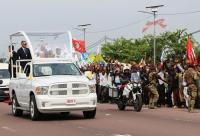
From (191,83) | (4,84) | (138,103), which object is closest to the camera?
(191,83)

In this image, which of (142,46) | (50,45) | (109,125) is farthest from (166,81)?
(142,46)

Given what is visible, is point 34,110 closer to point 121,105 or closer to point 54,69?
point 54,69

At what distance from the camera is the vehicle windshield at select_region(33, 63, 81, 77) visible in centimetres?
1837

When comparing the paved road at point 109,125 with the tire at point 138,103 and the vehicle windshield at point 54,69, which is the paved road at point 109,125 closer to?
the tire at point 138,103

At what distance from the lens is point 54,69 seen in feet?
60.7

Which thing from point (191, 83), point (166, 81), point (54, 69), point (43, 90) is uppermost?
point (54, 69)

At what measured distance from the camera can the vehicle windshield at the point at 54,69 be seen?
60.3ft

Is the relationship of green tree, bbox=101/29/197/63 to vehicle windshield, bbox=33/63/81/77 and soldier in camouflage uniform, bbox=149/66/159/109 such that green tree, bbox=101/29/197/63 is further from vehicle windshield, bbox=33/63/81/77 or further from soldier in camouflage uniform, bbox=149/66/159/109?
vehicle windshield, bbox=33/63/81/77

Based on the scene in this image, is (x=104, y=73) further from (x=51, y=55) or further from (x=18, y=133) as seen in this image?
(x=18, y=133)

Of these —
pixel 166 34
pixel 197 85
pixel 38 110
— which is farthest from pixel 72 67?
pixel 166 34

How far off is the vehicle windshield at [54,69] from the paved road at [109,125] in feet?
4.86

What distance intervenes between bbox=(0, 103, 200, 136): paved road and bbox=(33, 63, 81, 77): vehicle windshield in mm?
1481

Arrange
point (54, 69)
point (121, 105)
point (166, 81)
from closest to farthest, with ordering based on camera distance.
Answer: point (54, 69), point (121, 105), point (166, 81)

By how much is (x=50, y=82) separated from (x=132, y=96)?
5.19 m
